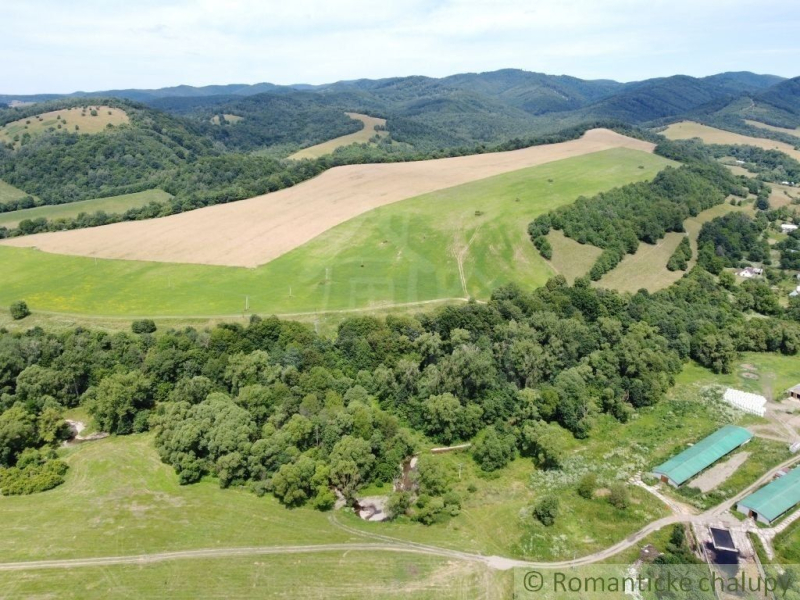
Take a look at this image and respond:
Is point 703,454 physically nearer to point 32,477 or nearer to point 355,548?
point 355,548

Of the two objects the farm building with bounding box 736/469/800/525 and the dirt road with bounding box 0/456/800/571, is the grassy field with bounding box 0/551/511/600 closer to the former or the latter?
the dirt road with bounding box 0/456/800/571

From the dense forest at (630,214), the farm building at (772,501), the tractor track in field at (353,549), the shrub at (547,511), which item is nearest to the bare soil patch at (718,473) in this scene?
the farm building at (772,501)

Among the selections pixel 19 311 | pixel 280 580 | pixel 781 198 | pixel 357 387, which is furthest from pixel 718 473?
pixel 781 198

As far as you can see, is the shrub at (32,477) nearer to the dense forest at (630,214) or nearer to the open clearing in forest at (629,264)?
the open clearing in forest at (629,264)

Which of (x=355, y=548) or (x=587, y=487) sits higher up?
(x=587, y=487)

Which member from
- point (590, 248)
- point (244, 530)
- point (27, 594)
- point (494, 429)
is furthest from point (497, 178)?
point (27, 594)

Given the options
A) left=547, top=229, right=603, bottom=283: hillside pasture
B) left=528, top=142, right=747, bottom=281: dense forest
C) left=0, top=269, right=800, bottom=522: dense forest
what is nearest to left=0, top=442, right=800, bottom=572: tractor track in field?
left=0, top=269, right=800, bottom=522: dense forest

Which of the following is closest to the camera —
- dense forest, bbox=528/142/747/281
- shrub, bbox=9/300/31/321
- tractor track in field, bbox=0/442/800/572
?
tractor track in field, bbox=0/442/800/572
